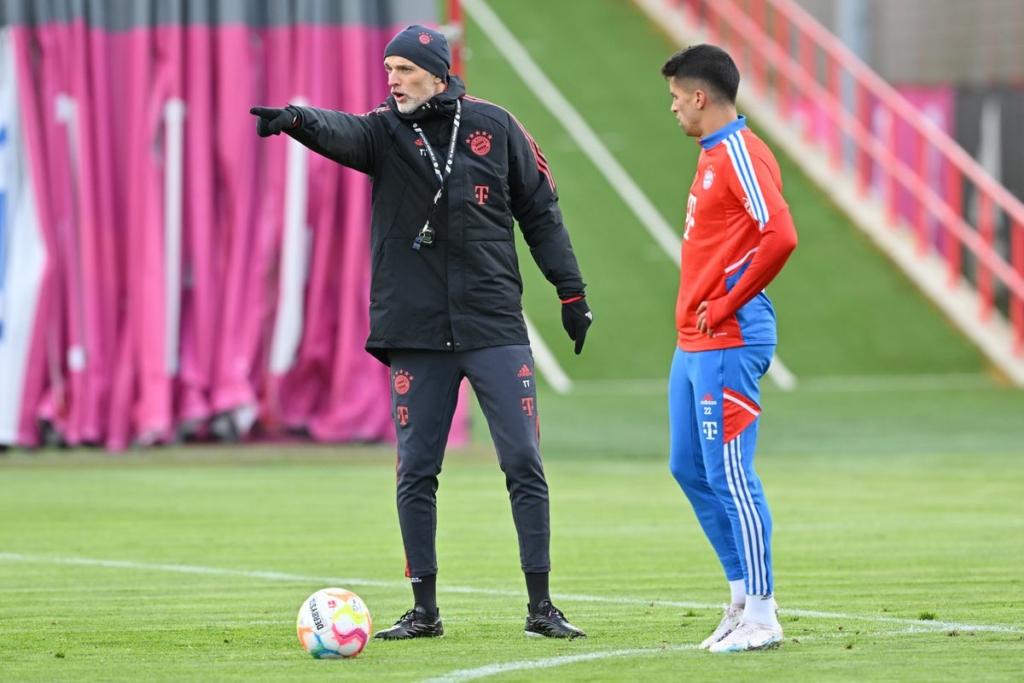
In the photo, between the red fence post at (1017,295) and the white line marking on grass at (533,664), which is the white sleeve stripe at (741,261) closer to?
the white line marking on grass at (533,664)

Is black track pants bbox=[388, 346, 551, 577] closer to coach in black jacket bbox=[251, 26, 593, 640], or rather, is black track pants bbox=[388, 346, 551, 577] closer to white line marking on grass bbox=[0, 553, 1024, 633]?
coach in black jacket bbox=[251, 26, 593, 640]

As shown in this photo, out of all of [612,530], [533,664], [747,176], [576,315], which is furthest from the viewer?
[612,530]

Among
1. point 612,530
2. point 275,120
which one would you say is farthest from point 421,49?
point 612,530

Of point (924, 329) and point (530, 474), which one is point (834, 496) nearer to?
point (530, 474)

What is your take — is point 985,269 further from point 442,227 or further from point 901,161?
point 442,227

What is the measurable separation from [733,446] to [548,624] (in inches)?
33.8

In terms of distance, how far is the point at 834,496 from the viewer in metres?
11.1

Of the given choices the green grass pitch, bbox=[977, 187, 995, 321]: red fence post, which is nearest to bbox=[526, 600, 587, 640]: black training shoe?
the green grass pitch

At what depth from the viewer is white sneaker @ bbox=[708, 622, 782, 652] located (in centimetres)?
589

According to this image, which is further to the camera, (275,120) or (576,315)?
(576,315)

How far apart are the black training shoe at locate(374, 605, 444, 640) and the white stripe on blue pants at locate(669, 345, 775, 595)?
99cm

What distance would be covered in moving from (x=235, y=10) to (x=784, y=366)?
7662mm

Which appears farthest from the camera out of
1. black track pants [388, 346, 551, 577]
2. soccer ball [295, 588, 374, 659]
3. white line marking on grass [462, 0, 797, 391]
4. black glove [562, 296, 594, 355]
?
white line marking on grass [462, 0, 797, 391]

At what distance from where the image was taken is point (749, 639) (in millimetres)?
5906
